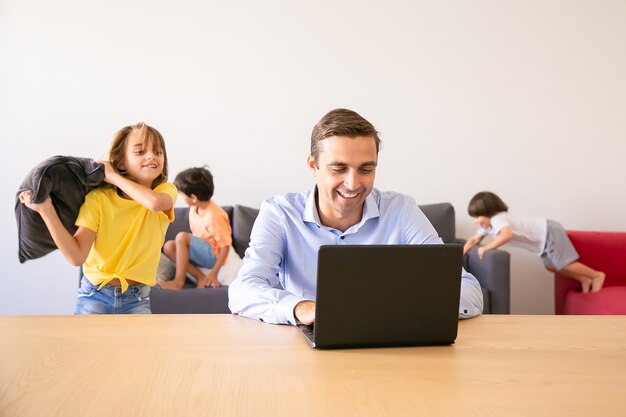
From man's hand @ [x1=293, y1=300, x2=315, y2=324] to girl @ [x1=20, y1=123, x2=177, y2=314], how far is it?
0.93 meters

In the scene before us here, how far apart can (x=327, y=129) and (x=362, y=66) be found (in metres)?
2.64

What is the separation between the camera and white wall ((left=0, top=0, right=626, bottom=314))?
4285 millimetres

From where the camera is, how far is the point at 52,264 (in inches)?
169

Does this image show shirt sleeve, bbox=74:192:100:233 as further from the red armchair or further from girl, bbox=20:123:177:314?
the red armchair

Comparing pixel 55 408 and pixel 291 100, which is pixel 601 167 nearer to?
pixel 291 100

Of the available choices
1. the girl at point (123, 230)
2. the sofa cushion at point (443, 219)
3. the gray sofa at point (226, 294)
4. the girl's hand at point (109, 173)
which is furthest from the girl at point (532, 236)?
the girl's hand at point (109, 173)

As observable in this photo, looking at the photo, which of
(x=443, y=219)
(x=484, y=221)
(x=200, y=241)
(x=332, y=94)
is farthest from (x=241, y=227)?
(x=484, y=221)

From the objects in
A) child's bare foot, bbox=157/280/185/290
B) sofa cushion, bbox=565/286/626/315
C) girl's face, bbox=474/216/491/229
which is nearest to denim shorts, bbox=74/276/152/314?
child's bare foot, bbox=157/280/185/290

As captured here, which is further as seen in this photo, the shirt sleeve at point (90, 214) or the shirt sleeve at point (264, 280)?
the shirt sleeve at point (90, 214)

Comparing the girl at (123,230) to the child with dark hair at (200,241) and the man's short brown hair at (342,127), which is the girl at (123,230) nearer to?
the man's short brown hair at (342,127)

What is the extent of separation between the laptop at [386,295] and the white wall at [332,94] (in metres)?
3.14

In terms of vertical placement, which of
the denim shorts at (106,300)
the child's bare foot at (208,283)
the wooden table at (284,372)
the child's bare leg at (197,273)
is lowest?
the child's bare foot at (208,283)

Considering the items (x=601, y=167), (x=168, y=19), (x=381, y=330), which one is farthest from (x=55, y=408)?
(x=601, y=167)

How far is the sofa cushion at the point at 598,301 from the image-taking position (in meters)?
3.67
